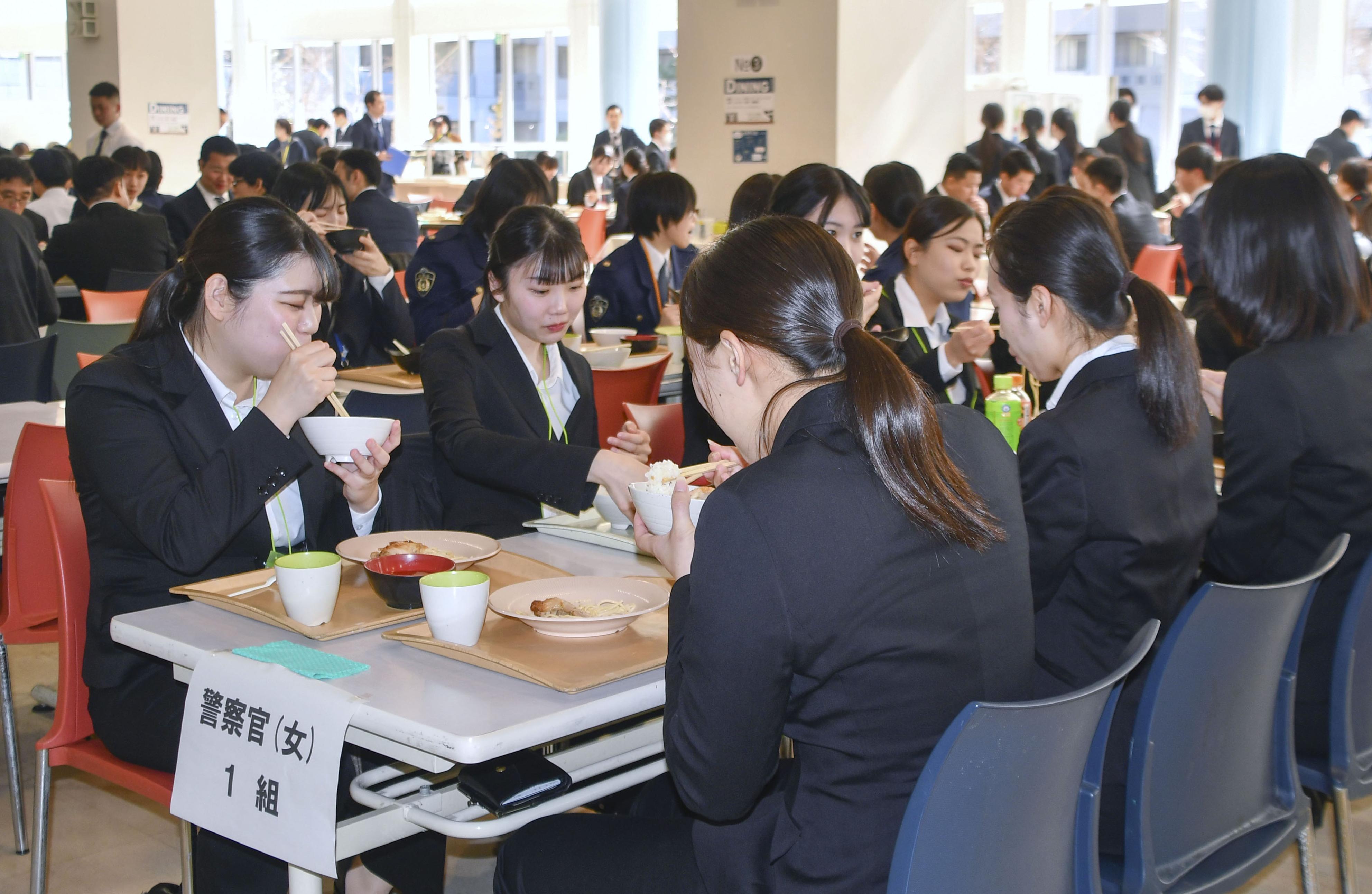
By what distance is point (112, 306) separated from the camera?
167 inches

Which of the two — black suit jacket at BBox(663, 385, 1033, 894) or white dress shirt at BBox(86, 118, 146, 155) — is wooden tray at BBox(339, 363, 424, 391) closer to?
black suit jacket at BBox(663, 385, 1033, 894)

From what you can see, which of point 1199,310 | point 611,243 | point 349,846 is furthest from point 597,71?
point 349,846

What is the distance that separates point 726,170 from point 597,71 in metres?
8.43

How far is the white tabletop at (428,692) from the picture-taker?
1285 mm

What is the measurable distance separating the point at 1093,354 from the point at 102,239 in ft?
16.6

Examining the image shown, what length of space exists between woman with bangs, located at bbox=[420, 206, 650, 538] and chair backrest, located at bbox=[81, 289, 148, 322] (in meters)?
2.12

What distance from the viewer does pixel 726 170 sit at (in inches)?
281

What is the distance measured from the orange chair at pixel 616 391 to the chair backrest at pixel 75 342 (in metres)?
1.59

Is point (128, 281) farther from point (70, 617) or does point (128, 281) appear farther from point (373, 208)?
point (70, 617)

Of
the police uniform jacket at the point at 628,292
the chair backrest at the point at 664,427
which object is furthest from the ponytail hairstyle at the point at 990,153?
the chair backrest at the point at 664,427

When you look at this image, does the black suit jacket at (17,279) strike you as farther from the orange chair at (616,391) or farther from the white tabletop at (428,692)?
the white tabletop at (428,692)

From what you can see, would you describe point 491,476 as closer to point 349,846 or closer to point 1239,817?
point 349,846

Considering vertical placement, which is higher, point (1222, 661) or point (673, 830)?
point (1222, 661)

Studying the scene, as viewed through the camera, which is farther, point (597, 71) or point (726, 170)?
point (597, 71)
